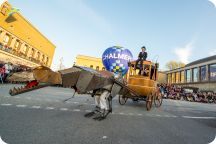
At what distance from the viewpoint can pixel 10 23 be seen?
30.3 meters

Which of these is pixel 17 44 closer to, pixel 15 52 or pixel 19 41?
pixel 19 41

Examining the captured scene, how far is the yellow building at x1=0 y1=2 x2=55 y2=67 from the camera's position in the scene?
2820 cm

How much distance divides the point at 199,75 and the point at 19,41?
154 ft

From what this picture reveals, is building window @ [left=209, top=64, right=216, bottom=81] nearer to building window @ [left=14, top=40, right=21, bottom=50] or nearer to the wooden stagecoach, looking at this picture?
the wooden stagecoach

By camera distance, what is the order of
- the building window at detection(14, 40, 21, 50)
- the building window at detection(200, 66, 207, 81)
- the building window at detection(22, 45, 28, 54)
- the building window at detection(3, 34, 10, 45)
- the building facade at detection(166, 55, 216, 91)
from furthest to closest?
the building window at detection(200, 66, 207, 81) → the building facade at detection(166, 55, 216, 91) → the building window at detection(22, 45, 28, 54) → the building window at detection(14, 40, 21, 50) → the building window at detection(3, 34, 10, 45)

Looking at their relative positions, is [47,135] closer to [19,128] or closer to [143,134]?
[19,128]

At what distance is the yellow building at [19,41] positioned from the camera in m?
28.2

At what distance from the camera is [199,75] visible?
44.2 meters

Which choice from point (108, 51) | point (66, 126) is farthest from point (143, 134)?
point (108, 51)

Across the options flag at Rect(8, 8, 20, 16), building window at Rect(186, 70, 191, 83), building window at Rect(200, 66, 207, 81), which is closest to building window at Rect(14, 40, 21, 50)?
flag at Rect(8, 8, 20, 16)

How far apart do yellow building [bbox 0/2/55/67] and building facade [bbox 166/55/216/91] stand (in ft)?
145

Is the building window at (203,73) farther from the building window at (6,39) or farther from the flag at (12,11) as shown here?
the building window at (6,39)

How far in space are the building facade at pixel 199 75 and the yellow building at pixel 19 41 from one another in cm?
4431

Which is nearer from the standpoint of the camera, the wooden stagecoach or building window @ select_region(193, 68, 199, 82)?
the wooden stagecoach
